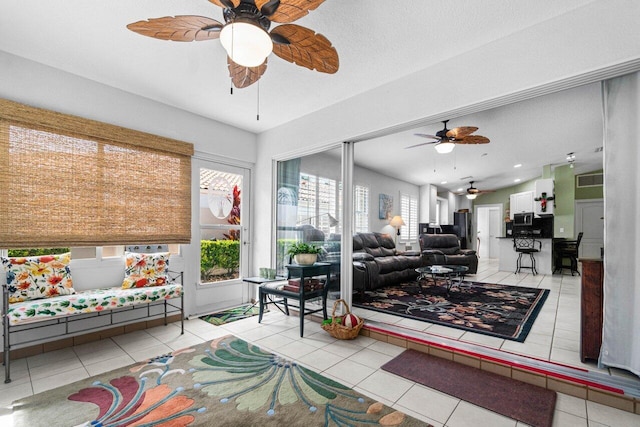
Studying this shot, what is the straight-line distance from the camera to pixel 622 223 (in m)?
2.05

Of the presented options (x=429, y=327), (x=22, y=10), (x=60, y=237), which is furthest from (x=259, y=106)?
(x=429, y=327)

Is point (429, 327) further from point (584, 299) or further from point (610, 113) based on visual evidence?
point (610, 113)

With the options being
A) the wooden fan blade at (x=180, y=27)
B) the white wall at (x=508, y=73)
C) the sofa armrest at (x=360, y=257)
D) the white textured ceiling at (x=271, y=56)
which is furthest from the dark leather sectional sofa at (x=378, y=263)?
the wooden fan blade at (x=180, y=27)

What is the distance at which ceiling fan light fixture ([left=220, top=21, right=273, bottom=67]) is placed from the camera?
62.0 inches

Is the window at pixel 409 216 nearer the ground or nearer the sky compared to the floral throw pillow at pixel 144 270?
nearer the sky

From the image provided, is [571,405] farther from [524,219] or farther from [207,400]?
[524,219]

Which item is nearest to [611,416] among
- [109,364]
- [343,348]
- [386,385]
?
[386,385]

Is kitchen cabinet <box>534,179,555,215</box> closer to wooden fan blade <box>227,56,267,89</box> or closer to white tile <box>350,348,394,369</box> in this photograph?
white tile <box>350,348,394,369</box>

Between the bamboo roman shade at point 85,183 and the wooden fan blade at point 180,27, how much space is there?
189cm

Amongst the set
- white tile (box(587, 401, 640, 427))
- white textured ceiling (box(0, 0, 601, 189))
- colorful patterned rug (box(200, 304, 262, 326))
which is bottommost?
colorful patterned rug (box(200, 304, 262, 326))

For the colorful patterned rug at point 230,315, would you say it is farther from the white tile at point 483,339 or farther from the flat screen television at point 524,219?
the flat screen television at point 524,219

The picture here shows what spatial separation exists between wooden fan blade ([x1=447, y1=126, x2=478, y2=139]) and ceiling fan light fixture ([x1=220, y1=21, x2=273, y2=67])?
3.13 m

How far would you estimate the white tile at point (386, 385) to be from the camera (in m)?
2.14

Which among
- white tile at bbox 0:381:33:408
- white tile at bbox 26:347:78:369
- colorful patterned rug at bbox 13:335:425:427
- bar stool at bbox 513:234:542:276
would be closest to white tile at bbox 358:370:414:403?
colorful patterned rug at bbox 13:335:425:427
